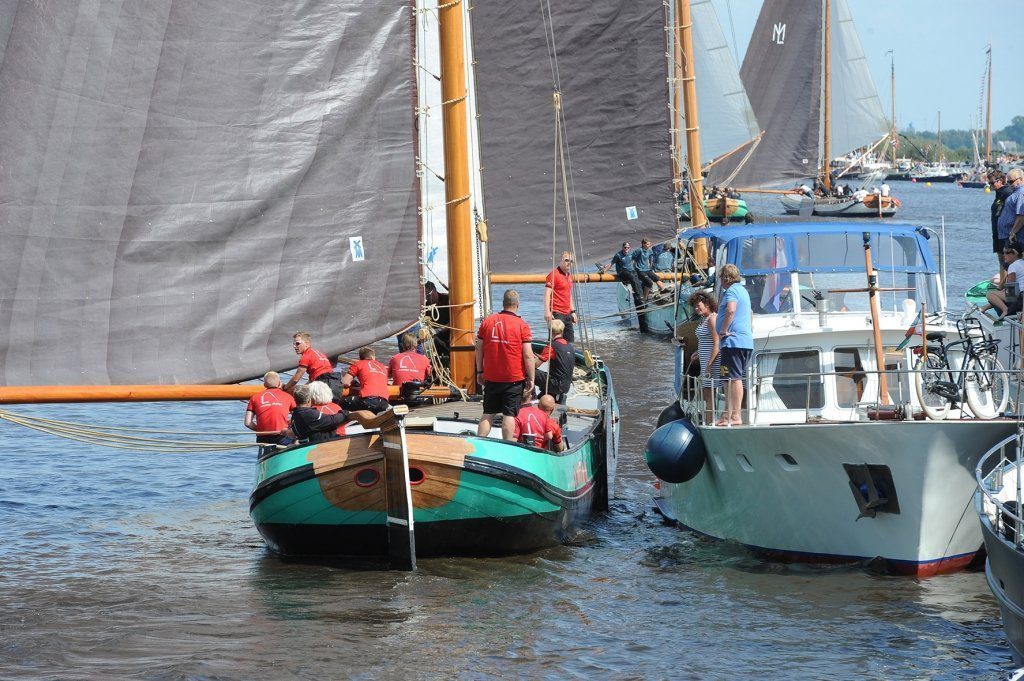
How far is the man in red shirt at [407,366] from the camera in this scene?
15117mm

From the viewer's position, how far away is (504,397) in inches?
581

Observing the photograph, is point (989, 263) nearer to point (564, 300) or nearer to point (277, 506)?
point (564, 300)

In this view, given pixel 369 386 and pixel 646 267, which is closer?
pixel 369 386

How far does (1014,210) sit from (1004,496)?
6769mm

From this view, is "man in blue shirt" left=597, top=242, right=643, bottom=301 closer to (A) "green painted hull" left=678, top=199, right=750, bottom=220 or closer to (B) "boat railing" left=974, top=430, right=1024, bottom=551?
(B) "boat railing" left=974, top=430, right=1024, bottom=551

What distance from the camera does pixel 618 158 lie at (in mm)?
29391

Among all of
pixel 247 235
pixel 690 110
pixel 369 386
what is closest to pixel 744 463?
pixel 369 386

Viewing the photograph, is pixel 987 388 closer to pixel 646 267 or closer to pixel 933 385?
pixel 933 385

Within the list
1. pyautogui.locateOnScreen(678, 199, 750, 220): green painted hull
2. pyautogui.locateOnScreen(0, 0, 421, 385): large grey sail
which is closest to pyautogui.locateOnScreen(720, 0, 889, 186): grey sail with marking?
pyautogui.locateOnScreen(678, 199, 750, 220): green painted hull

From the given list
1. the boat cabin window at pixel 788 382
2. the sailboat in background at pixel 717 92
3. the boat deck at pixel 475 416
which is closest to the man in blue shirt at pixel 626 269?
the sailboat in background at pixel 717 92

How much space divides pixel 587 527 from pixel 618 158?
14816mm

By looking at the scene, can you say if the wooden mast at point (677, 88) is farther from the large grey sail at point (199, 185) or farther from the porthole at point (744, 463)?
the large grey sail at point (199, 185)

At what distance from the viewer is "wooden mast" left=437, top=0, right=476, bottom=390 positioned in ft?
49.3

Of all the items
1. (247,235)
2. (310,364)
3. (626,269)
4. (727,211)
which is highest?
(727,211)
